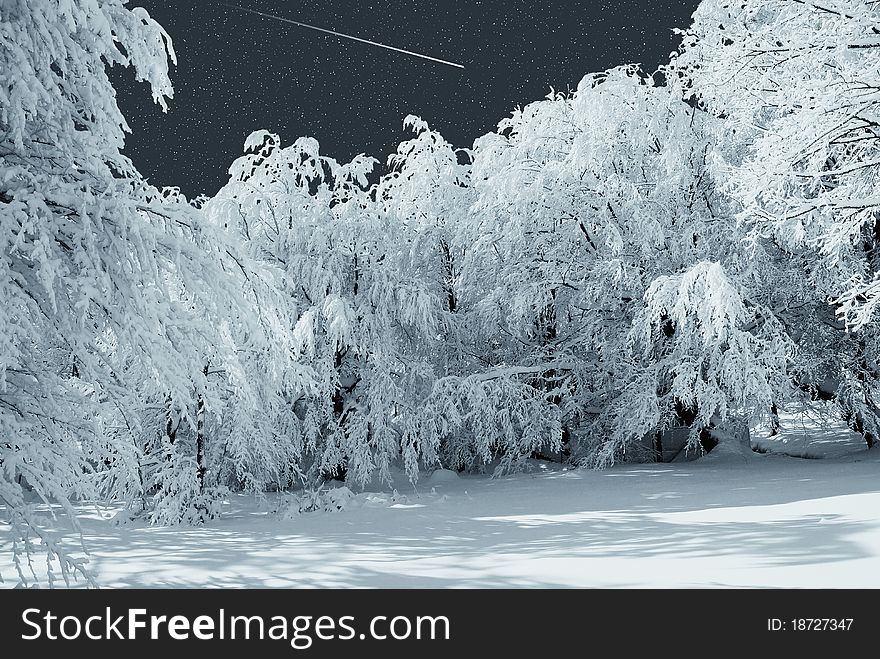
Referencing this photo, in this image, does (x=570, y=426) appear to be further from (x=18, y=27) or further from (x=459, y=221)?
(x=18, y=27)

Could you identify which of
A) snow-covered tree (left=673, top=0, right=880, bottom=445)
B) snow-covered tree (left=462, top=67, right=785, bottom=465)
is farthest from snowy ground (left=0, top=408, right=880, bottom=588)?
snow-covered tree (left=673, top=0, right=880, bottom=445)

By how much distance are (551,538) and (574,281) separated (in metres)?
7.73

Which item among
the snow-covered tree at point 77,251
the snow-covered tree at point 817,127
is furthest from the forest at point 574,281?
the snow-covered tree at point 77,251

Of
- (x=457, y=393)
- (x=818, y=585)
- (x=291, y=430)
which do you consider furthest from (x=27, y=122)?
(x=457, y=393)

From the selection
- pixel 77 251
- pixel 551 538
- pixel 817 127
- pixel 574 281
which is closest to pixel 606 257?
pixel 574 281

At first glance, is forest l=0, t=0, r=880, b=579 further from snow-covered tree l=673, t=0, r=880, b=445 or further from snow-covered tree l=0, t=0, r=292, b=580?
snow-covered tree l=0, t=0, r=292, b=580

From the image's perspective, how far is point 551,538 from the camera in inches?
270

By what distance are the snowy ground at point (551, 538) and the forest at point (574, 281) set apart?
129 centimetres

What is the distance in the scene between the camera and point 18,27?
438cm

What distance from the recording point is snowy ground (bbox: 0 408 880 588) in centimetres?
511

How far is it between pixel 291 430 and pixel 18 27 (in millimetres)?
8784

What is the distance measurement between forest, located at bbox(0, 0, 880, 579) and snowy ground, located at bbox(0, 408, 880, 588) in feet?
4.25

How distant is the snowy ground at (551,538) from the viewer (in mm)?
5113

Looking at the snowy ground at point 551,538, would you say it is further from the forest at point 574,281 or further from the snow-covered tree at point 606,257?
the snow-covered tree at point 606,257
